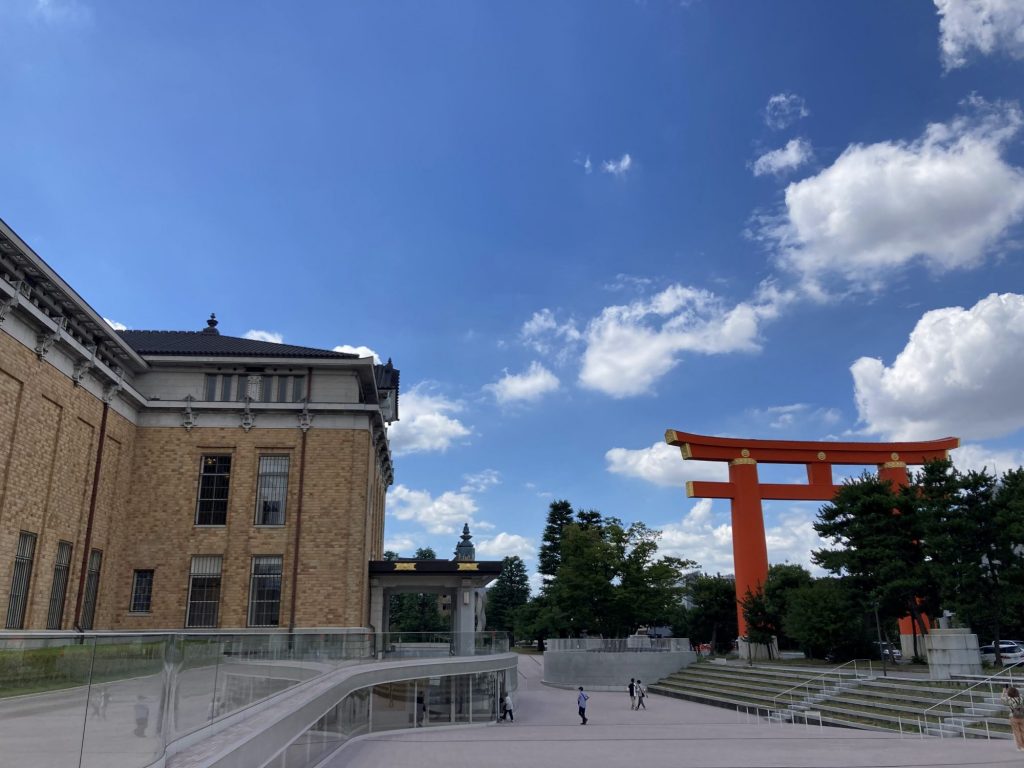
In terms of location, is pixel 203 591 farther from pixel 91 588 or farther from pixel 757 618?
pixel 757 618

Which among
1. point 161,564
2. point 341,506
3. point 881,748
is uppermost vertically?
point 341,506

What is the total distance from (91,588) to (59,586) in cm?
226

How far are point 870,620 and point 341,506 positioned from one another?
29660 mm

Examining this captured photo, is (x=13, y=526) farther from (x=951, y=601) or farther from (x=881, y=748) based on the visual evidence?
(x=951, y=601)

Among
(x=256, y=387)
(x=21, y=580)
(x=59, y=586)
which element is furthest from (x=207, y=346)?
(x=21, y=580)

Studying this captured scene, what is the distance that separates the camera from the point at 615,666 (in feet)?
145

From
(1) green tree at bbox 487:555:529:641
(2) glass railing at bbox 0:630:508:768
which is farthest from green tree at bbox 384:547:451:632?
(2) glass railing at bbox 0:630:508:768

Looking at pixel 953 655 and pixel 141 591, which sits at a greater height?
pixel 141 591

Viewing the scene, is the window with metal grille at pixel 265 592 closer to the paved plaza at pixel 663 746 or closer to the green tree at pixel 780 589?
the paved plaza at pixel 663 746

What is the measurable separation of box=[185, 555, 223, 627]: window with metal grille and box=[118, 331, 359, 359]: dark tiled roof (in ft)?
29.5

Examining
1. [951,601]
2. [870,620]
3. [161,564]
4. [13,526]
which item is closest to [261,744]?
[13,526]

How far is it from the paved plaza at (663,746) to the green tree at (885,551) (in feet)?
28.2

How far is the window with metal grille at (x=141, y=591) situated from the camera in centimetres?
3017

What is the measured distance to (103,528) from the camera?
95.6 ft
